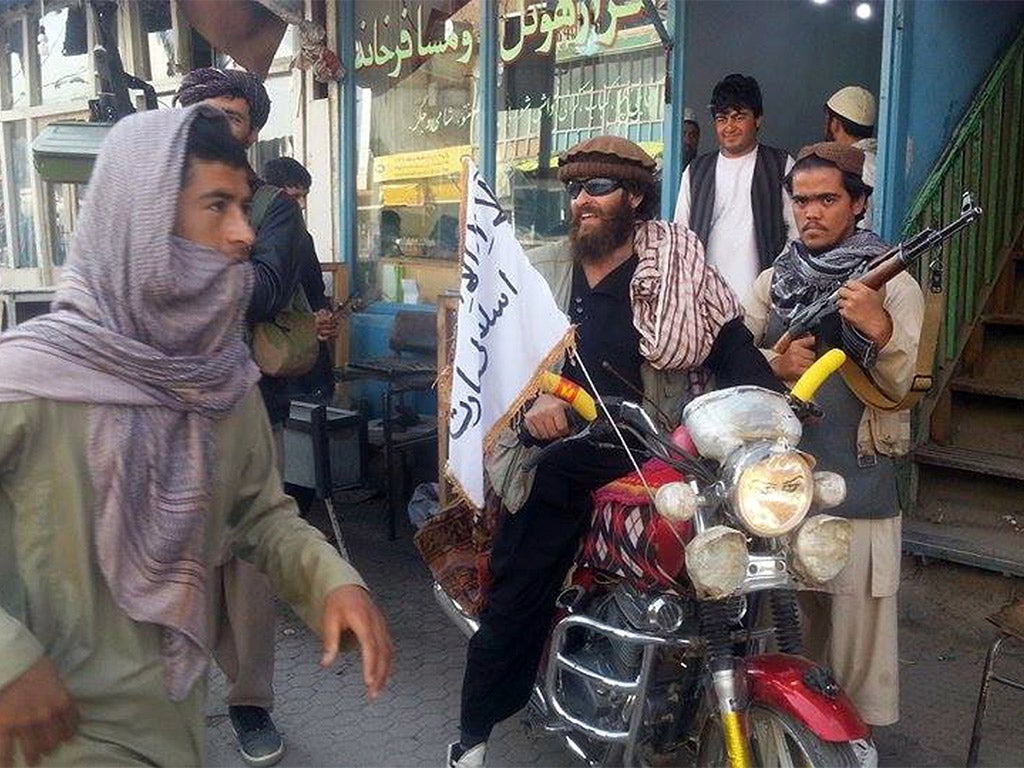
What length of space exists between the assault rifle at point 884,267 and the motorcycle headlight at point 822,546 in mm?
698

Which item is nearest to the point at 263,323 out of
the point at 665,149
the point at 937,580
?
the point at 665,149

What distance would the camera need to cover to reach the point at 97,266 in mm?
1601

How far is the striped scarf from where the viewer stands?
277 centimetres

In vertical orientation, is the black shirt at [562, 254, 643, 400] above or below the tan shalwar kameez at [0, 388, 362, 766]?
above

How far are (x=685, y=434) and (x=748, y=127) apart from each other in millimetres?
2565

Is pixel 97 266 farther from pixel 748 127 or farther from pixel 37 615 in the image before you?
pixel 748 127

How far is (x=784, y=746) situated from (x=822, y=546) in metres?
0.56

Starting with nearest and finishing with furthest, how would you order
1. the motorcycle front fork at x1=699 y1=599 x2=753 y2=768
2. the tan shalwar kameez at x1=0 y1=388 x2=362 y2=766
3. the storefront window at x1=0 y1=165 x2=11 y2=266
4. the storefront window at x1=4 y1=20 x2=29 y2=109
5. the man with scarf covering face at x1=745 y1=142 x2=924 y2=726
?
the tan shalwar kameez at x1=0 y1=388 x2=362 y2=766 → the motorcycle front fork at x1=699 y1=599 x2=753 y2=768 → the man with scarf covering face at x1=745 y1=142 x2=924 y2=726 → the storefront window at x1=4 y1=20 x2=29 y2=109 → the storefront window at x1=0 y1=165 x2=11 y2=266

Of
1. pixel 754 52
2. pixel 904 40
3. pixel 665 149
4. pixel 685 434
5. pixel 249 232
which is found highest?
pixel 754 52

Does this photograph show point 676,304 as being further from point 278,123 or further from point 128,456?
point 278,123

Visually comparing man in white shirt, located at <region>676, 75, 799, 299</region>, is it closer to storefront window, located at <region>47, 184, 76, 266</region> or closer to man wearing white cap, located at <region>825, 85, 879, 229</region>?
man wearing white cap, located at <region>825, 85, 879, 229</region>

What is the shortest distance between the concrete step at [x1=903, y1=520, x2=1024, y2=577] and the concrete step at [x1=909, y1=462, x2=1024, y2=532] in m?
0.07

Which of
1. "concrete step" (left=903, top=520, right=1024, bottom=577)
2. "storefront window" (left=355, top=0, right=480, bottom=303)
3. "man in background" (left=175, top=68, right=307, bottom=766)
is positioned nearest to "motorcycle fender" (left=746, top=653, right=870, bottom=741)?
"man in background" (left=175, top=68, right=307, bottom=766)

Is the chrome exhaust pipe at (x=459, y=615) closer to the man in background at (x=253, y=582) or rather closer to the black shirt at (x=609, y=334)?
the man in background at (x=253, y=582)
